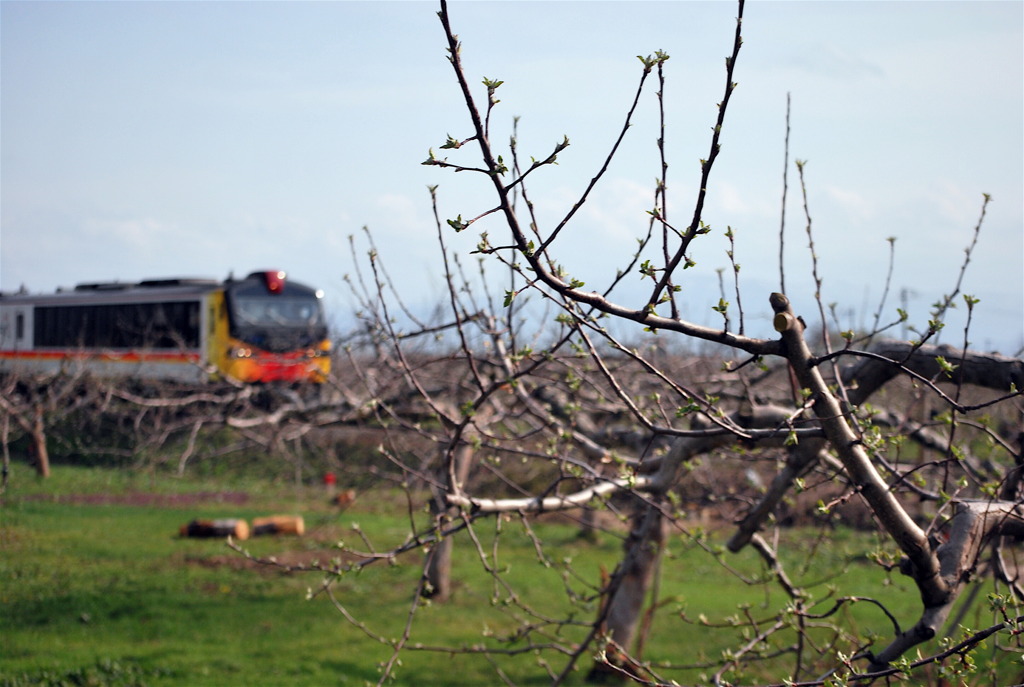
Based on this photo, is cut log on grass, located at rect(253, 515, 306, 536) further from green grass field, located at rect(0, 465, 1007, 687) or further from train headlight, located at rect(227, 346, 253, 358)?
train headlight, located at rect(227, 346, 253, 358)

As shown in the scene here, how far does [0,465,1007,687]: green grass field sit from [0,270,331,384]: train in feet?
9.87

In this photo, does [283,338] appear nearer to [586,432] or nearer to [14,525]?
[14,525]

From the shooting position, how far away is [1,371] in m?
14.1

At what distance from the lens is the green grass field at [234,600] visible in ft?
32.2

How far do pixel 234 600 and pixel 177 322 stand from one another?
8.83 m

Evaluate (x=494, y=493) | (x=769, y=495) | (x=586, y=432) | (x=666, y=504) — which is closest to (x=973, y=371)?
(x=769, y=495)

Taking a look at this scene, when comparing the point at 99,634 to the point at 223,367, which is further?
the point at 223,367

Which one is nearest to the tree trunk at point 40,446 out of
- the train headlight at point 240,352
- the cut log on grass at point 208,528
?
the cut log on grass at point 208,528

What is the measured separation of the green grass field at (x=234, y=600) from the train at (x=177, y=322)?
9.87 ft

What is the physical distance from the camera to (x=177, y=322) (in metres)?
20.4

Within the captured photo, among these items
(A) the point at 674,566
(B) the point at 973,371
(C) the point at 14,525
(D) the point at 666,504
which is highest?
(B) the point at 973,371

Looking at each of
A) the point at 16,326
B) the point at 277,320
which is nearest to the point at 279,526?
the point at 277,320

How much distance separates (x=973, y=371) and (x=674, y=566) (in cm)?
1367

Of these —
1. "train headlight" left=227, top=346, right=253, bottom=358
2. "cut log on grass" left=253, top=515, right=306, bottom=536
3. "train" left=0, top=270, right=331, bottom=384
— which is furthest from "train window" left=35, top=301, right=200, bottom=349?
"cut log on grass" left=253, top=515, right=306, bottom=536
